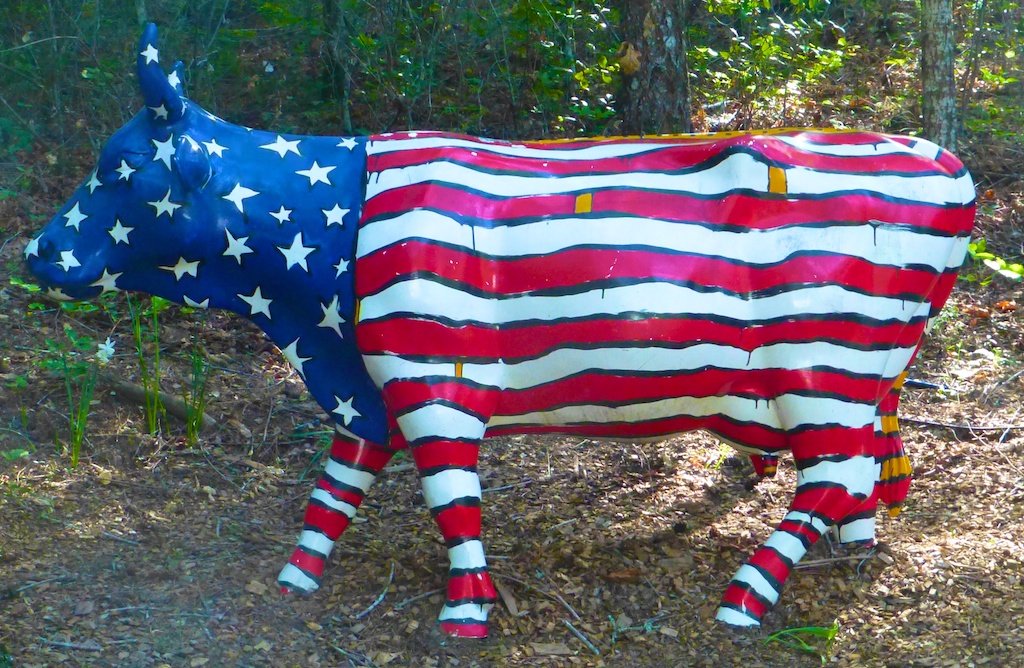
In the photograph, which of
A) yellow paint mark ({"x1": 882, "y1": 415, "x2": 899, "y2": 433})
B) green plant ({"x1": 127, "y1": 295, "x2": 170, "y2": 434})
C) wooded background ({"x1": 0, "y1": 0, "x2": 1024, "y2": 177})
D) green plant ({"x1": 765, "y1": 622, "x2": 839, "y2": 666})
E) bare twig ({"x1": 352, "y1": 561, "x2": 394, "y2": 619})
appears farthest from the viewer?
wooded background ({"x1": 0, "y1": 0, "x2": 1024, "y2": 177})

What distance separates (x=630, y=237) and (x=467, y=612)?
1234mm

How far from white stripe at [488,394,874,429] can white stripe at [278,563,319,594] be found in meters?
0.82

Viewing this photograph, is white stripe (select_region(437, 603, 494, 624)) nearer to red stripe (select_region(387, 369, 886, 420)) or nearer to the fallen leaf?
the fallen leaf

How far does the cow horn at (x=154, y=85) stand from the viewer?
9.66 ft

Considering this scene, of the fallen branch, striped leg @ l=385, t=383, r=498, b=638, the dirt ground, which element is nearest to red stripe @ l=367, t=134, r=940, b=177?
striped leg @ l=385, t=383, r=498, b=638

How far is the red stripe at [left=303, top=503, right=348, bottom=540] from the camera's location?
3439mm

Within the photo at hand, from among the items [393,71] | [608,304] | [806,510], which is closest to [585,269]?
[608,304]

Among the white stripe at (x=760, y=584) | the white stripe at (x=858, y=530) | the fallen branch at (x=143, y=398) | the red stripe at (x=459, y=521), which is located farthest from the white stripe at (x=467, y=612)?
the fallen branch at (x=143, y=398)

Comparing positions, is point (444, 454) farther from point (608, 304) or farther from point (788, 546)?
point (788, 546)

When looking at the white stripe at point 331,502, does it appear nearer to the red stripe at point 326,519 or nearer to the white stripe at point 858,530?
the red stripe at point 326,519

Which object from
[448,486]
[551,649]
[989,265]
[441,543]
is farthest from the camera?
[989,265]

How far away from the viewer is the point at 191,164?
9.92ft

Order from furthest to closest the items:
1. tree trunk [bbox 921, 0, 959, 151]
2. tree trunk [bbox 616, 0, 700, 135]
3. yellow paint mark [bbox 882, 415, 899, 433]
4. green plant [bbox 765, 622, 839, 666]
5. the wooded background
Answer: the wooded background < tree trunk [bbox 921, 0, 959, 151] < tree trunk [bbox 616, 0, 700, 135] < yellow paint mark [bbox 882, 415, 899, 433] < green plant [bbox 765, 622, 839, 666]

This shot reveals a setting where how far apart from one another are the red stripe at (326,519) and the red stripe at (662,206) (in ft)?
3.26
